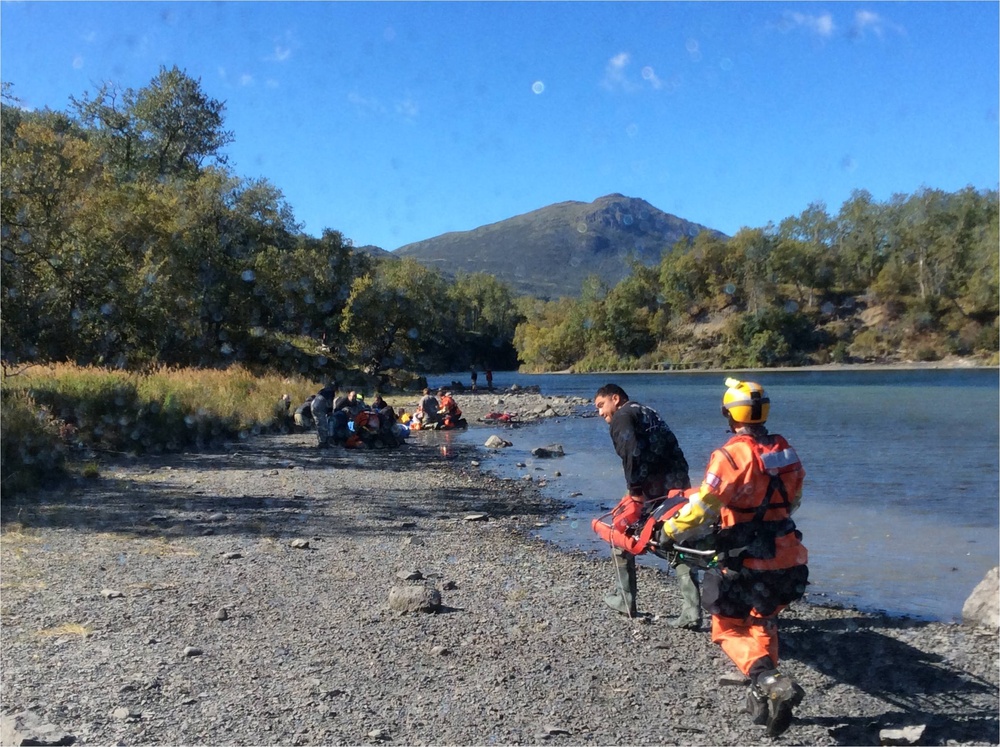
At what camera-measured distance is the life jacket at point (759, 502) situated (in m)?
4.79

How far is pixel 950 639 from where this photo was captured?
6547 millimetres

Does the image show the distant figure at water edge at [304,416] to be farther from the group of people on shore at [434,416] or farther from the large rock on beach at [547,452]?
the large rock on beach at [547,452]

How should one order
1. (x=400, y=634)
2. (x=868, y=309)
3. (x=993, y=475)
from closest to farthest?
(x=400, y=634) < (x=993, y=475) < (x=868, y=309)

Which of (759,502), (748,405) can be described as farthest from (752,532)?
(748,405)

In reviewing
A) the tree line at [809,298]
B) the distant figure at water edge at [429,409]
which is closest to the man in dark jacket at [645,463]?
the distant figure at water edge at [429,409]

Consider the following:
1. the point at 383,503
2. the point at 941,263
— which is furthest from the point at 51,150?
the point at 941,263

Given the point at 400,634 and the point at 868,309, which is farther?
the point at 868,309

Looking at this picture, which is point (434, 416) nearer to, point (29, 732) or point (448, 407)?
point (448, 407)

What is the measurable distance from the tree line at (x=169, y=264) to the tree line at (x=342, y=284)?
0.10 m

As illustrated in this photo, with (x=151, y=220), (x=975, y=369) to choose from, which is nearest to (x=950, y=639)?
(x=151, y=220)

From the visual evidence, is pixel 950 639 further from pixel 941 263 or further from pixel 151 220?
pixel 941 263

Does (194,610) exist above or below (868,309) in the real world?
below

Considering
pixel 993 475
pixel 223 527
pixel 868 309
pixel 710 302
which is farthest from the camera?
pixel 710 302

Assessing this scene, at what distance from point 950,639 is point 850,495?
902 centimetres
